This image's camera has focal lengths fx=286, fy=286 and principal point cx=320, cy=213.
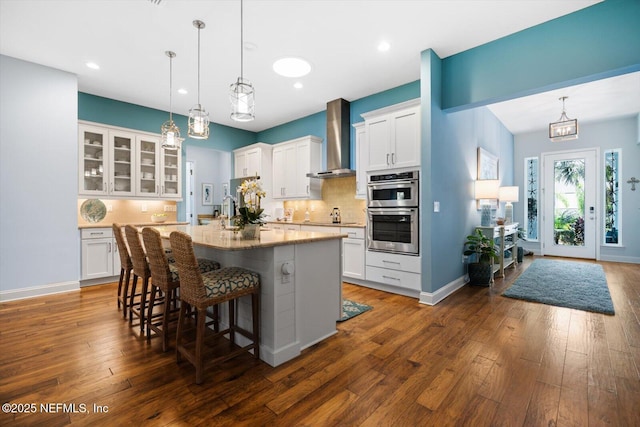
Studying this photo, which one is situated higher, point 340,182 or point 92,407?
point 340,182

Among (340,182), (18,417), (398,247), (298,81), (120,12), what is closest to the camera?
(18,417)

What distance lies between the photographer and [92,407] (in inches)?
65.4

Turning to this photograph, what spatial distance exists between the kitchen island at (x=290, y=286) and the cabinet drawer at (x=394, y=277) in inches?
54.8

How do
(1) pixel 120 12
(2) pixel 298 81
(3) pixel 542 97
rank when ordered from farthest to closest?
(3) pixel 542 97 → (2) pixel 298 81 → (1) pixel 120 12

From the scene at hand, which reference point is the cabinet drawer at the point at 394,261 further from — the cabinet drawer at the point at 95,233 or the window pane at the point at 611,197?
the window pane at the point at 611,197

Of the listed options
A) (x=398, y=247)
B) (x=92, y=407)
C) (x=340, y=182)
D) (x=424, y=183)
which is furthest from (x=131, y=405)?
(x=340, y=182)

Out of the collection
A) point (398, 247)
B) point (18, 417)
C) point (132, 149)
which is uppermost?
point (132, 149)

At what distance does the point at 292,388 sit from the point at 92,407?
1159mm

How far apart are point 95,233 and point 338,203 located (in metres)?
3.90

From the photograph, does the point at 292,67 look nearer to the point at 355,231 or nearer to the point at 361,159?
the point at 361,159

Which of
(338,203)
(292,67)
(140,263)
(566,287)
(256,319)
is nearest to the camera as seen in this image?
(256,319)

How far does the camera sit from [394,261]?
383 centimetres

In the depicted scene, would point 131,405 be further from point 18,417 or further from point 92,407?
point 18,417

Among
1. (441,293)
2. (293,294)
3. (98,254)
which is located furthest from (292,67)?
(98,254)
